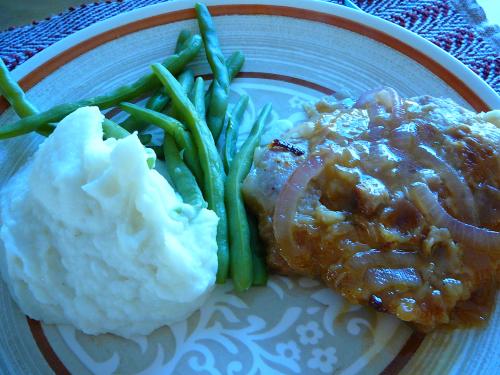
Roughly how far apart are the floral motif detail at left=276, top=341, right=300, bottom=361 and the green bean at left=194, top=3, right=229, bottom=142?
169 cm

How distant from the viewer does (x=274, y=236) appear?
11.3 feet

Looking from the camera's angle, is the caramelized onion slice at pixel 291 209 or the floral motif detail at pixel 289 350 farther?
the caramelized onion slice at pixel 291 209

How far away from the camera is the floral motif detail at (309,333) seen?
329 cm

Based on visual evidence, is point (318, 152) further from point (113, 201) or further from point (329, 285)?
point (113, 201)

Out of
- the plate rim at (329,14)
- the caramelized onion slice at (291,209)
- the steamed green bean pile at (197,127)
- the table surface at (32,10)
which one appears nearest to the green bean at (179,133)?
the steamed green bean pile at (197,127)

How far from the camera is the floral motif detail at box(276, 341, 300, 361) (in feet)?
10.6

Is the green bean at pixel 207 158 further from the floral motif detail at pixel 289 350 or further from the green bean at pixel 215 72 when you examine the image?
the floral motif detail at pixel 289 350

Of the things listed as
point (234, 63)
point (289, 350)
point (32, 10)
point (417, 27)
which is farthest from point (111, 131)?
point (417, 27)

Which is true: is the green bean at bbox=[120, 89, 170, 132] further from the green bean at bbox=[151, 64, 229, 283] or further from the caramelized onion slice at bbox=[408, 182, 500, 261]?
the caramelized onion slice at bbox=[408, 182, 500, 261]

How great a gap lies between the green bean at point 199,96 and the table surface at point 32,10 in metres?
2.34

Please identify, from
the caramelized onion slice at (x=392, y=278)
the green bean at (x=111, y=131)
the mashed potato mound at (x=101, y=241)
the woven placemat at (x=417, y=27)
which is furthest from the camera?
the woven placemat at (x=417, y=27)

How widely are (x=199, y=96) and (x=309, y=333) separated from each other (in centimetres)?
205

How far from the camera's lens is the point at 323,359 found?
3.21 m

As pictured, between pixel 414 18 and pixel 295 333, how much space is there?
3.60 m
